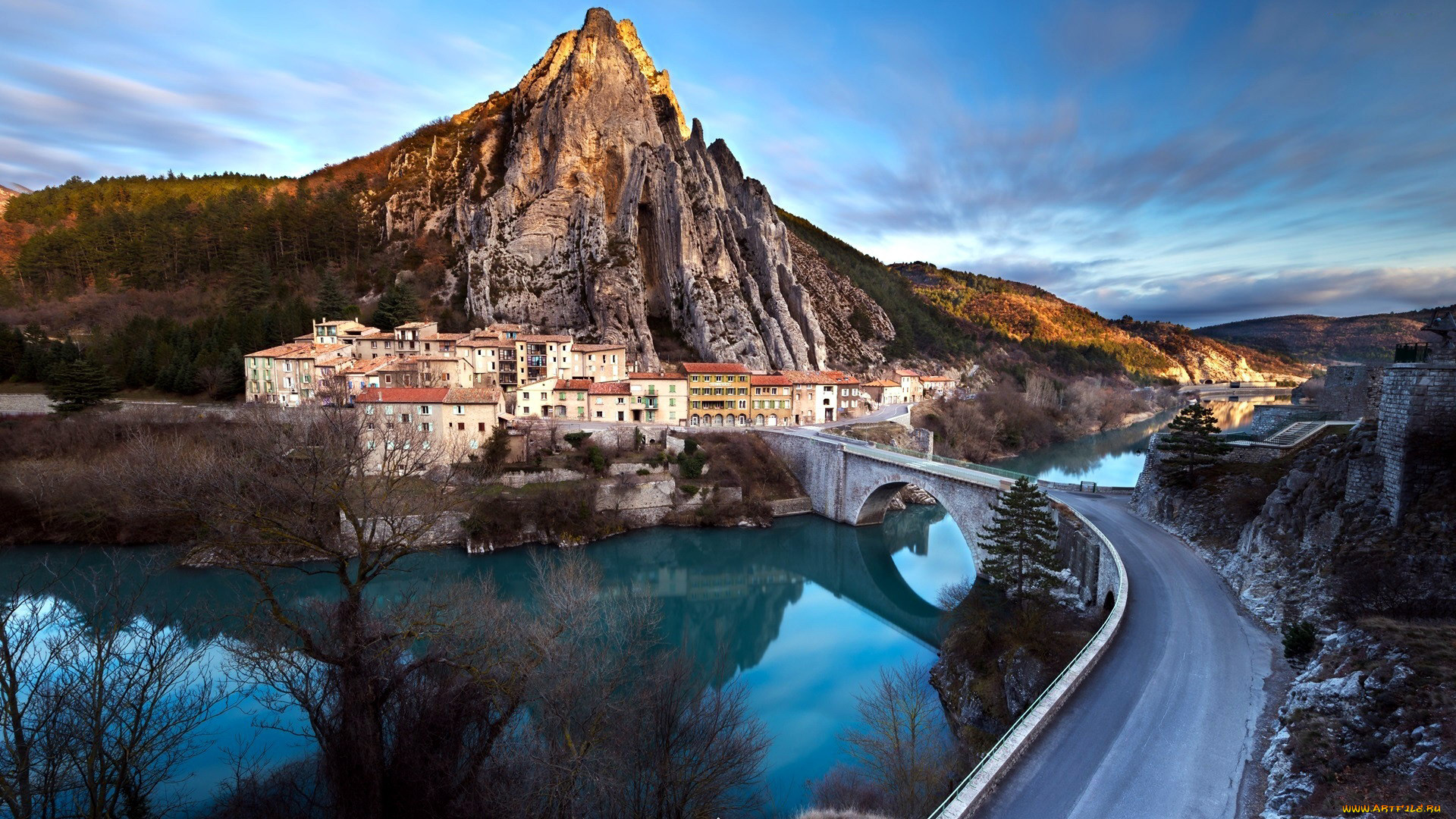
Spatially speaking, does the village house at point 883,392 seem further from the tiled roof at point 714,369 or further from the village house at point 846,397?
the tiled roof at point 714,369

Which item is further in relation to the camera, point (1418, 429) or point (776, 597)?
point (776, 597)

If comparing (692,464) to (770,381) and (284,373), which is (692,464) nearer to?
(770,381)

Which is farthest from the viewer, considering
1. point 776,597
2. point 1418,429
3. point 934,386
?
point 934,386

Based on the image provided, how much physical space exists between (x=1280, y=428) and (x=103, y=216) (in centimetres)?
8550

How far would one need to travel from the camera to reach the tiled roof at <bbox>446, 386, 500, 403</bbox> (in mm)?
28656

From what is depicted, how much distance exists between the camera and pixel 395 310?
4334cm

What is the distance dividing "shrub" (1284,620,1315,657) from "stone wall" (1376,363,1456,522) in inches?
115

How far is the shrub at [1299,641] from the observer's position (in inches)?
369

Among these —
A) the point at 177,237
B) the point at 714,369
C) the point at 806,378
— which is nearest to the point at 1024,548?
the point at 714,369

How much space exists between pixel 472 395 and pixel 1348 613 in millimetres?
30959

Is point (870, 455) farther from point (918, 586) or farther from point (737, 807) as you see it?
point (737, 807)

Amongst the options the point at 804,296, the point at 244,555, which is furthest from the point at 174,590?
the point at 804,296

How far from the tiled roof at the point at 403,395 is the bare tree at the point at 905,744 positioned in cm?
2412

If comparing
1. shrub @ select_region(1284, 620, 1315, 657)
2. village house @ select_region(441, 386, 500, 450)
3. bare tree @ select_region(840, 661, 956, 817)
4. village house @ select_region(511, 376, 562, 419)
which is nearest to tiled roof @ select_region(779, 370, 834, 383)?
village house @ select_region(511, 376, 562, 419)
